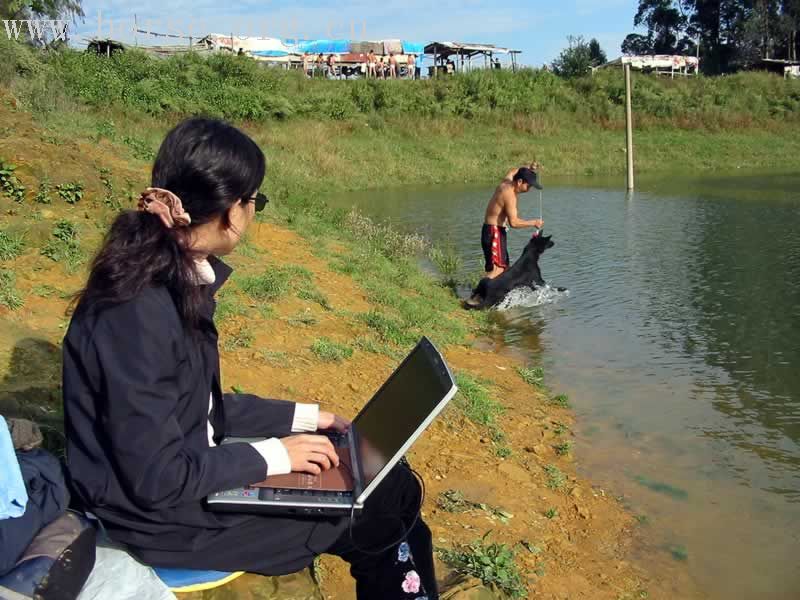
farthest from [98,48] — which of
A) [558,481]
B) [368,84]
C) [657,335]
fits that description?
[558,481]

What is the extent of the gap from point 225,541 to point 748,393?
606 cm

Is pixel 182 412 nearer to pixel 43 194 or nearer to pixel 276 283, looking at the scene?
pixel 276 283

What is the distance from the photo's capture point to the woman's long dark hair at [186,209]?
2.10 metres

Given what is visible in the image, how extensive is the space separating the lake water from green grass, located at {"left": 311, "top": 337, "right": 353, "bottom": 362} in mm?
2021

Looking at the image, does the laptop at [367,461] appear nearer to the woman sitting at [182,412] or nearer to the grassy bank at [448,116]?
the woman sitting at [182,412]

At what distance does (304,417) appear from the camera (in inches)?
112

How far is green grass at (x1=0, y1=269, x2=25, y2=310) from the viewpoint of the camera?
5.97 meters

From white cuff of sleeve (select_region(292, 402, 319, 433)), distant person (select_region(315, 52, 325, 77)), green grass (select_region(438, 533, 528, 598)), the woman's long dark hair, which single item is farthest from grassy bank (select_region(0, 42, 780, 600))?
distant person (select_region(315, 52, 325, 77))

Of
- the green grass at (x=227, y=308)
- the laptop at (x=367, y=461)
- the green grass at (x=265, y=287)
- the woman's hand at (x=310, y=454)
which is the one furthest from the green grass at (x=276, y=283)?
the woman's hand at (x=310, y=454)

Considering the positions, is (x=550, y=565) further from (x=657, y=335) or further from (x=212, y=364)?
(x=657, y=335)

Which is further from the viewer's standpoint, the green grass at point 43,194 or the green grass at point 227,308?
the green grass at point 43,194

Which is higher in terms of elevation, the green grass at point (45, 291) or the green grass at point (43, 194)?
the green grass at point (43, 194)

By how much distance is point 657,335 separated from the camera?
352 inches

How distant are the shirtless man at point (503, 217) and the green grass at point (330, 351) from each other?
429cm
